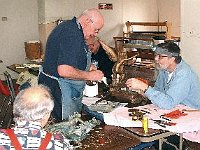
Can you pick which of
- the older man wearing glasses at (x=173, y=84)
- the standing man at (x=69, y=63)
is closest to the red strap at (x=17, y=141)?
the standing man at (x=69, y=63)

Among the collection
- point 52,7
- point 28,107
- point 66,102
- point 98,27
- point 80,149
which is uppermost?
point 52,7

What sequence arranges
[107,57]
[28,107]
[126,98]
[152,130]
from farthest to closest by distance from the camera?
[107,57] < [126,98] < [152,130] < [28,107]

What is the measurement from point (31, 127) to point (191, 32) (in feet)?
11.2

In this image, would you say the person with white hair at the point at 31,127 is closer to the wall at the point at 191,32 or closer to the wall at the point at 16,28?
the wall at the point at 191,32

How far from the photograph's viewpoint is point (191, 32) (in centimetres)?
454

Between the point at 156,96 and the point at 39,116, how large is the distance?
4.89ft

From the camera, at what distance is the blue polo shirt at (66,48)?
2.69 meters

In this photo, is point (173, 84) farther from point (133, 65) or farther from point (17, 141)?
point (133, 65)

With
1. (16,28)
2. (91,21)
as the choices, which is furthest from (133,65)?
(16,28)

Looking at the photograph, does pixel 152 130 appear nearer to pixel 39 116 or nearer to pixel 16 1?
pixel 39 116

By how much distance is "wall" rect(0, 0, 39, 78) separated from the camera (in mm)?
8533

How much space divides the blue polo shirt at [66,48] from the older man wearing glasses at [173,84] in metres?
0.59

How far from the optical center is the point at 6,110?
19.2ft

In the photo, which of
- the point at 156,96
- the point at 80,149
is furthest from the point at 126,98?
the point at 80,149
